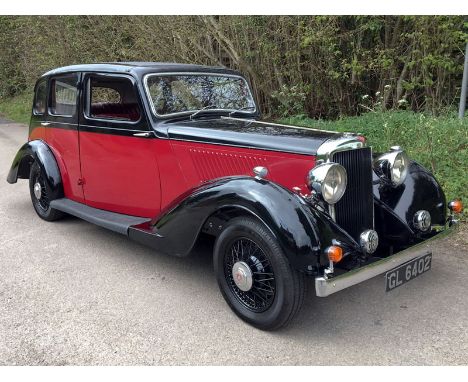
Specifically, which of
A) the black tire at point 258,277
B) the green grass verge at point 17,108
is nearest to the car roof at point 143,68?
the black tire at point 258,277

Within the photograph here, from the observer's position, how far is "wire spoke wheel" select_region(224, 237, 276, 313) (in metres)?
2.90

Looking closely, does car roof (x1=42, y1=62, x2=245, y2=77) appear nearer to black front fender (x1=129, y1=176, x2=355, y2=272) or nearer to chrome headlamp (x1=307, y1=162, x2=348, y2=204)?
black front fender (x1=129, y1=176, x2=355, y2=272)

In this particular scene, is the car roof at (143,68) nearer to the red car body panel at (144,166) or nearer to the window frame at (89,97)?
the window frame at (89,97)

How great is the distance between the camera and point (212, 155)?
3.55 meters

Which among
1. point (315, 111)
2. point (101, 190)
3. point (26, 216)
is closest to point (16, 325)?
point (101, 190)

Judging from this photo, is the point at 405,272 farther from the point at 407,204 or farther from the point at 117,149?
the point at 117,149

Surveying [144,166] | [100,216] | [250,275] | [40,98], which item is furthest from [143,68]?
[250,275]

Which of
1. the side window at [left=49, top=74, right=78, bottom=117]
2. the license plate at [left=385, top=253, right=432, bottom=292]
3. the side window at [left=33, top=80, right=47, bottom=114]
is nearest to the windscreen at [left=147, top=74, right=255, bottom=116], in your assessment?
the side window at [left=49, top=74, right=78, bottom=117]

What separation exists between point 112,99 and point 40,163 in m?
1.11

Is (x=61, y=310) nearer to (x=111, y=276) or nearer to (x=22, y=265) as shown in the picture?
(x=111, y=276)

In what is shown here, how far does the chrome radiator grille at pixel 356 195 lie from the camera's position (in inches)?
124

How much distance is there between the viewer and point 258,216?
2.82 meters

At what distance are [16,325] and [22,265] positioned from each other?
1.11 metres

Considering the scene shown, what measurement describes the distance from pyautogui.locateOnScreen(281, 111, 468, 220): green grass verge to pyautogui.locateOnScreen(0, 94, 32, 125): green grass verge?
40.2 ft
